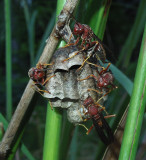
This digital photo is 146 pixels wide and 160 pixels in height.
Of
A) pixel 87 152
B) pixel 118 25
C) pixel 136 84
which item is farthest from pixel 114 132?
pixel 118 25

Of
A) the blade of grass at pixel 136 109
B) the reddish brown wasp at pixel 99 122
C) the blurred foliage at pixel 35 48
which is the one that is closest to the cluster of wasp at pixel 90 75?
the reddish brown wasp at pixel 99 122

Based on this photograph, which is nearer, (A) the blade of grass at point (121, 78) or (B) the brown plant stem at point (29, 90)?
(B) the brown plant stem at point (29, 90)

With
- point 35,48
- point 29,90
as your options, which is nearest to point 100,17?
point 29,90

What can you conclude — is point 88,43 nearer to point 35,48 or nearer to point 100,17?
point 100,17

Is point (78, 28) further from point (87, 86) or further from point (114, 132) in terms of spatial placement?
point (114, 132)

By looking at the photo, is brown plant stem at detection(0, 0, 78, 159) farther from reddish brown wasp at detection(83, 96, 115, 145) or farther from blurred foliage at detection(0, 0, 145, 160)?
blurred foliage at detection(0, 0, 145, 160)

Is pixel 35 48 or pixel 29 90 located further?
pixel 35 48

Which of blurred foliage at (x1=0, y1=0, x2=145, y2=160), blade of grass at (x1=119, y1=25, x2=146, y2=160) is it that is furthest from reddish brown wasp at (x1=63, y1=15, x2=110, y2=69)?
blurred foliage at (x1=0, y1=0, x2=145, y2=160)

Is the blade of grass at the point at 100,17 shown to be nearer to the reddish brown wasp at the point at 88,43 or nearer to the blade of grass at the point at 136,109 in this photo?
the reddish brown wasp at the point at 88,43
